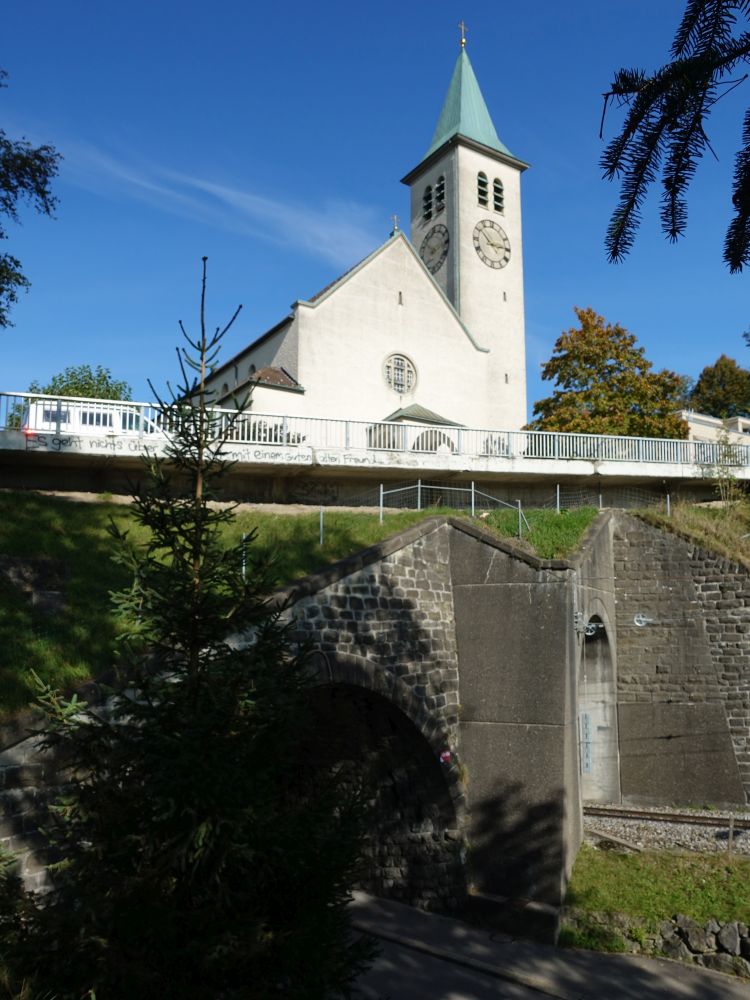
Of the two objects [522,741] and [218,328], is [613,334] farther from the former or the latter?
[218,328]

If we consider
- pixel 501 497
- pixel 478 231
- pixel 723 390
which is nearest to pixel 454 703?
pixel 501 497

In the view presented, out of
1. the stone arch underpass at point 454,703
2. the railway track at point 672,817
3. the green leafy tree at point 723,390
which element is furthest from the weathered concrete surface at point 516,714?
the green leafy tree at point 723,390

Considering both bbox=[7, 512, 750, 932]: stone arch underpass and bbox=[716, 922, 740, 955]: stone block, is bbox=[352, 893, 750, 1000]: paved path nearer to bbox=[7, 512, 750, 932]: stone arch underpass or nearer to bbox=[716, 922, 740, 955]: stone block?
bbox=[716, 922, 740, 955]: stone block

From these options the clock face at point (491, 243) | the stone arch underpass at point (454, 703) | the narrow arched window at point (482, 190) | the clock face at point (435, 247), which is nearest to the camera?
the stone arch underpass at point (454, 703)

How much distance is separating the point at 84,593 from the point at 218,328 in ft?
17.8

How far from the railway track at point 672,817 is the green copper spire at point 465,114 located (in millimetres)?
31915

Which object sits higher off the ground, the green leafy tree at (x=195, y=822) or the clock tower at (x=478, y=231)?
the clock tower at (x=478, y=231)

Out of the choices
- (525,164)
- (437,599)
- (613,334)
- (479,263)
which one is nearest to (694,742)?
(437,599)

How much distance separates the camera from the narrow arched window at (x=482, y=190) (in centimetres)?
3881

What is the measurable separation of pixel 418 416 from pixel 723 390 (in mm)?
35643

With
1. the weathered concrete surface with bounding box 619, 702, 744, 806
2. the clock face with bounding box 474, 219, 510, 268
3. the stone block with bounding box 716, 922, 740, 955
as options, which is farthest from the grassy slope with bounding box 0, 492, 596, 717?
the clock face with bounding box 474, 219, 510, 268

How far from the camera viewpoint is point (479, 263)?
37062mm

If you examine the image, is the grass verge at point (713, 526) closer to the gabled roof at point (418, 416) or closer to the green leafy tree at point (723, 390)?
the gabled roof at point (418, 416)

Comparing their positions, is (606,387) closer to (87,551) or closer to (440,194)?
(440,194)
